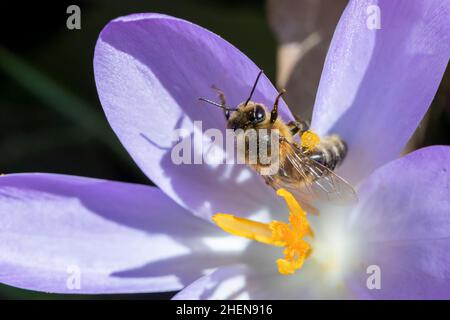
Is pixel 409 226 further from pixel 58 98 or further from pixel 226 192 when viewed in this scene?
pixel 58 98

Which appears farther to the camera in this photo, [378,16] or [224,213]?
[224,213]

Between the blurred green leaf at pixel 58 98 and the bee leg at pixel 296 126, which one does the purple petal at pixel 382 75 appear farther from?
the blurred green leaf at pixel 58 98

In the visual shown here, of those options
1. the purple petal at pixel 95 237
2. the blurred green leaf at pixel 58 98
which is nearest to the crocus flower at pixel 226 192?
the purple petal at pixel 95 237

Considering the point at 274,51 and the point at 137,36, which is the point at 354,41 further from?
the point at 274,51
